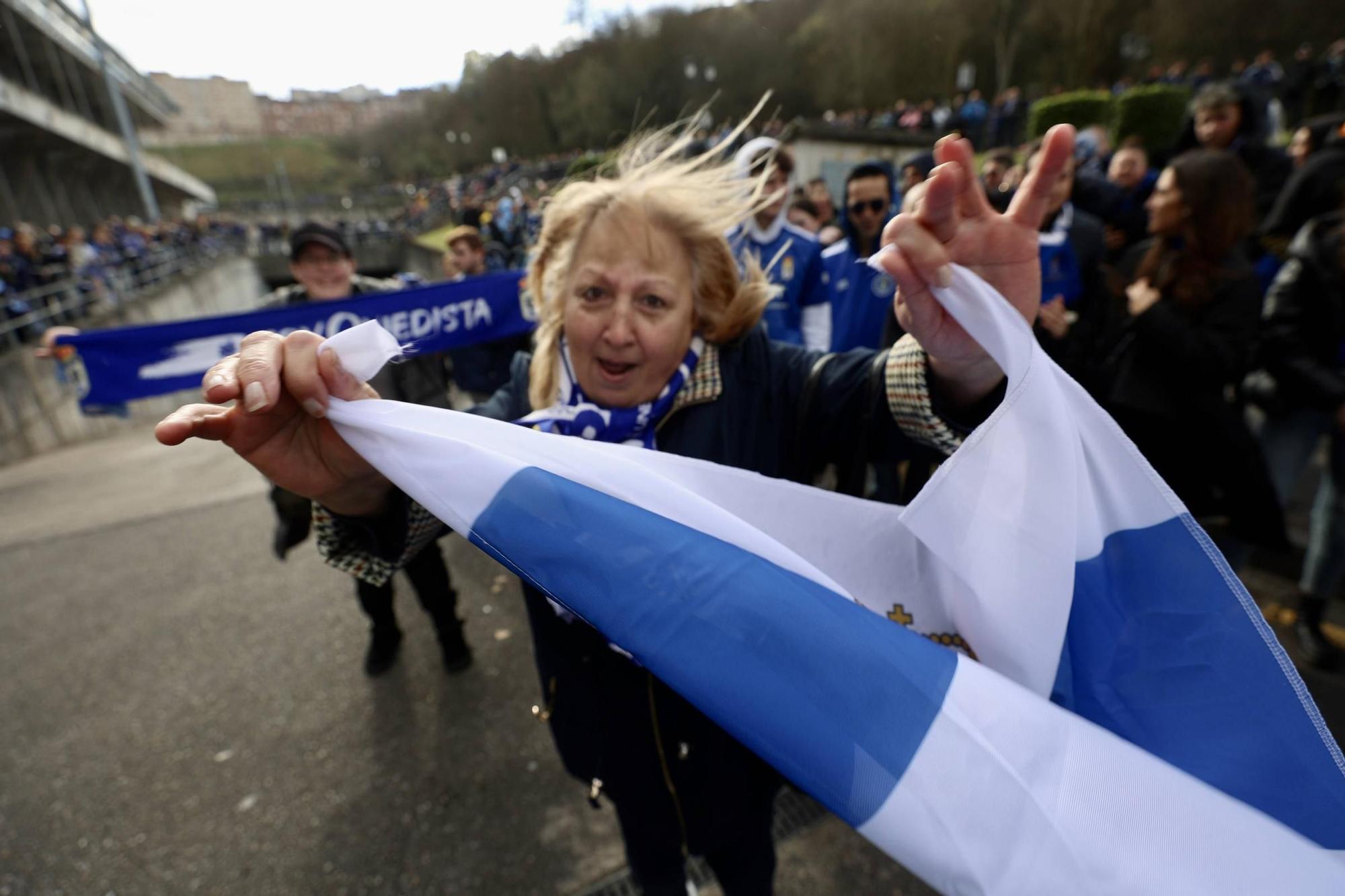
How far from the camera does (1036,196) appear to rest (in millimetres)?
989

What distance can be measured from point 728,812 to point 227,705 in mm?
2784

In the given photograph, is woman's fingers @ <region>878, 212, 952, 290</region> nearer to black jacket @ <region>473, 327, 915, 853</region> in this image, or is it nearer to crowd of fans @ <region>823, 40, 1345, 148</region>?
black jacket @ <region>473, 327, 915, 853</region>

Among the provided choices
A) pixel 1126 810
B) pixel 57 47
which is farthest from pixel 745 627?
pixel 57 47

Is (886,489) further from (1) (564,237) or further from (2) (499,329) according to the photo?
(2) (499,329)

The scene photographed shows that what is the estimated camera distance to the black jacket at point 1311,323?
250 centimetres

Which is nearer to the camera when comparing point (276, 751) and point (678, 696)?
point (678, 696)

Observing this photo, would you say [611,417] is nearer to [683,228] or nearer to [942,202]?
[683,228]

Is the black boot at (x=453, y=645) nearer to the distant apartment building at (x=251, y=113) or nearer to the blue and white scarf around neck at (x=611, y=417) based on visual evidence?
the blue and white scarf around neck at (x=611, y=417)

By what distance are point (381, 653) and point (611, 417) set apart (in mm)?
2585

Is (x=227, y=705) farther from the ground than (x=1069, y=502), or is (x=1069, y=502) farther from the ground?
(x=1069, y=502)

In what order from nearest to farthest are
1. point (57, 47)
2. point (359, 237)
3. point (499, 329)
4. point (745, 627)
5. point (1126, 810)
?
point (1126, 810), point (745, 627), point (499, 329), point (57, 47), point (359, 237)

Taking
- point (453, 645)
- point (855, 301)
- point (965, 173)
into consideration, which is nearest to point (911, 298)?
point (965, 173)

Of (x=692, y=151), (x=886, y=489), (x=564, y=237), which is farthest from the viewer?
(x=692, y=151)

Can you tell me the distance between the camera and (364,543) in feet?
4.18
